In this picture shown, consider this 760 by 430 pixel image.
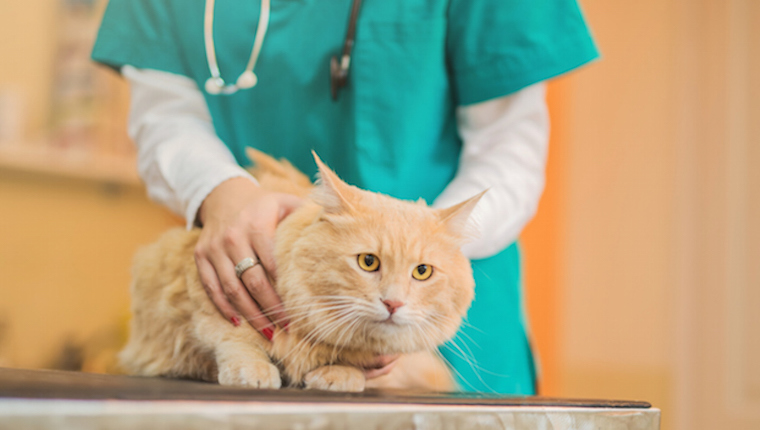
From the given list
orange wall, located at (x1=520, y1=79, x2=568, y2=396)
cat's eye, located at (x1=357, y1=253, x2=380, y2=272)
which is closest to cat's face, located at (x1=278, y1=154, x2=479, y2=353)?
cat's eye, located at (x1=357, y1=253, x2=380, y2=272)

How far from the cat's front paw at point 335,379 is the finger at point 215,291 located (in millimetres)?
120

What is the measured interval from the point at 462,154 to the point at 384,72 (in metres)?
0.17

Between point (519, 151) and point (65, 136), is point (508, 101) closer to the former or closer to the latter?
point (519, 151)

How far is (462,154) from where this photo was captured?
2.70ft

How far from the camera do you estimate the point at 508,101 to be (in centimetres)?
82

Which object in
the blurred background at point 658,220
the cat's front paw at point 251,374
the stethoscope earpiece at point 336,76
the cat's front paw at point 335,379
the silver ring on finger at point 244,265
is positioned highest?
the stethoscope earpiece at point 336,76

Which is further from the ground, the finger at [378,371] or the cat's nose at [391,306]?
the cat's nose at [391,306]

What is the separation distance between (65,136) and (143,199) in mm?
197

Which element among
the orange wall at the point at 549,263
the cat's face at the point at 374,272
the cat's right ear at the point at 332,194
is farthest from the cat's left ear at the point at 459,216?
the orange wall at the point at 549,263

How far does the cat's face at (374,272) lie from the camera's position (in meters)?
0.60

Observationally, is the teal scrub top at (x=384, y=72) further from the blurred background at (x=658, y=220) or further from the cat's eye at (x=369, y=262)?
the blurred background at (x=658, y=220)

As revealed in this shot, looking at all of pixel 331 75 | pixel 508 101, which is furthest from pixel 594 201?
pixel 331 75

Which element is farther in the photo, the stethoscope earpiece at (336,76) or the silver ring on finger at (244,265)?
the stethoscope earpiece at (336,76)

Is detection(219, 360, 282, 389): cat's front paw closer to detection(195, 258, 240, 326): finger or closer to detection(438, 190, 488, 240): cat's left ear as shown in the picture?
detection(195, 258, 240, 326): finger
